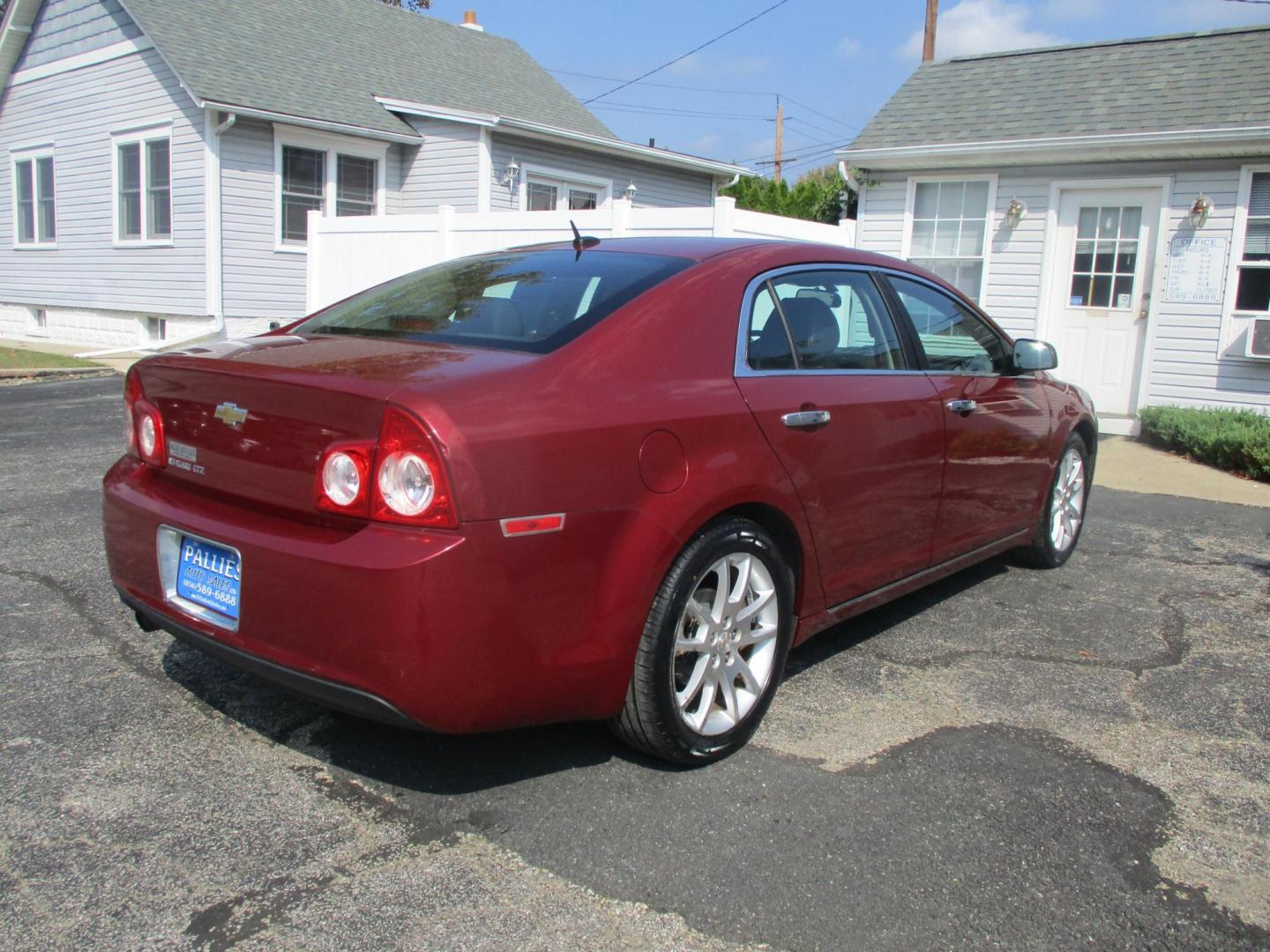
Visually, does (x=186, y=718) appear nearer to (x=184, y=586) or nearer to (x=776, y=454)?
(x=184, y=586)

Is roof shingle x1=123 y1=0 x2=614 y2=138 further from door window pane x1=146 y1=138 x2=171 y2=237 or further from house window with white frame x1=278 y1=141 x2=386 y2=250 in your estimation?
door window pane x1=146 y1=138 x2=171 y2=237

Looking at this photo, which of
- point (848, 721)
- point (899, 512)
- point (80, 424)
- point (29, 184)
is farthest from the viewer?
point (29, 184)

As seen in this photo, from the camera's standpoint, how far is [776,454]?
333cm

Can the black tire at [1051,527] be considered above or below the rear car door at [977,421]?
below

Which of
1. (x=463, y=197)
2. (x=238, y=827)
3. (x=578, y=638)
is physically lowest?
(x=238, y=827)

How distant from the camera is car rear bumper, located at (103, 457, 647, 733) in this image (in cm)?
253

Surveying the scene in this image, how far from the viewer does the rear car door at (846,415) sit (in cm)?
344

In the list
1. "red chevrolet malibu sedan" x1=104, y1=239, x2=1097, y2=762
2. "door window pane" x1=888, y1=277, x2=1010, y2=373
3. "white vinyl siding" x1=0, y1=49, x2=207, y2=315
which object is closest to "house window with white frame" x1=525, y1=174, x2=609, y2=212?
"white vinyl siding" x1=0, y1=49, x2=207, y2=315

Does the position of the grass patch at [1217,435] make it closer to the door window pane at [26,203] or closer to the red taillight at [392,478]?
the red taillight at [392,478]

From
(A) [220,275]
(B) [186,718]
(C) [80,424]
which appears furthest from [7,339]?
(B) [186,718]

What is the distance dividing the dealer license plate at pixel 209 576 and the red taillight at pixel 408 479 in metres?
0.51

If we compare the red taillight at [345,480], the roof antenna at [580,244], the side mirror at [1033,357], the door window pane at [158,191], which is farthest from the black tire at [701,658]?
the door window pane at [158,191]

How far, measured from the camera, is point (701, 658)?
3.16m

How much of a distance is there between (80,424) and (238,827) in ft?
23.8
